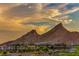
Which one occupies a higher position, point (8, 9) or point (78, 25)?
point (8, 9)

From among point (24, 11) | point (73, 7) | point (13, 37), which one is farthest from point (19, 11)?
point (73, 7)

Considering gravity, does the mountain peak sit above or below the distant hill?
above

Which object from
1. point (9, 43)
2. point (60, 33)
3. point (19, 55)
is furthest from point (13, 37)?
point (60, 33)

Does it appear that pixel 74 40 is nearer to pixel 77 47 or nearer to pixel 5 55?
pixel 77 47

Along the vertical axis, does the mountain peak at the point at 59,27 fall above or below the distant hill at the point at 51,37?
above

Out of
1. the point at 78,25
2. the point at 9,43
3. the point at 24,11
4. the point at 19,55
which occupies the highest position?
the point at 24,11

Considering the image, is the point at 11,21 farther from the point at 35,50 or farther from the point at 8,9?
the point at 35,50
